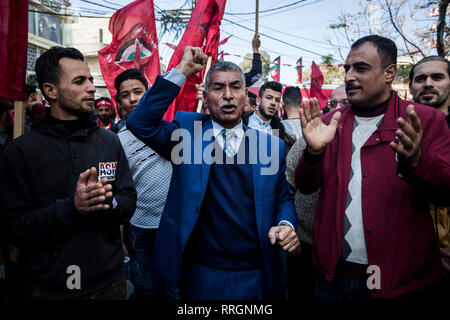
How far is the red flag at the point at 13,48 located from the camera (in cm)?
219

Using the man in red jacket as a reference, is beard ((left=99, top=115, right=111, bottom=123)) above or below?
above

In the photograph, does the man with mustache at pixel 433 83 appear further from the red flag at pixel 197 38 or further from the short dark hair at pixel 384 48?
the red flag at pixel 197 38

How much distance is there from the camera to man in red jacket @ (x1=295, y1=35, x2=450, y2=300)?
5.75 ft

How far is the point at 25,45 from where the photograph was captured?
2.35 metres

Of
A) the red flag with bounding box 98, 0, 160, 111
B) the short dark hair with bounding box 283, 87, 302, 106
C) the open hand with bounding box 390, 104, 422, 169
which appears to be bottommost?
the open hand with bounding box 390, 104, 422, 169

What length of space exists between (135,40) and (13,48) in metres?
2.31

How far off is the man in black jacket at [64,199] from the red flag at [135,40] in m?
2.46

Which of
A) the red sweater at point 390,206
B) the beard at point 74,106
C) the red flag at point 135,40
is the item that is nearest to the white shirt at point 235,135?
the red sweater at point 390,206

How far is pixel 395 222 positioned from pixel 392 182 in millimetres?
229

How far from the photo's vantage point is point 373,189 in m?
1.83

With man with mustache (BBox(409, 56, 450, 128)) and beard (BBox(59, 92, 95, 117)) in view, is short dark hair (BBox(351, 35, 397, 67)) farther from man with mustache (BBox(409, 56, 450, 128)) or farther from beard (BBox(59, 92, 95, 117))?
beard (BBox(59, 92, 95, 117))

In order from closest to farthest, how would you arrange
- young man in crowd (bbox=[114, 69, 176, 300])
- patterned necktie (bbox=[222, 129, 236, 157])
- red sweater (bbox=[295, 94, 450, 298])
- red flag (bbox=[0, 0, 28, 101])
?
red sweater (bbox=[295, 94, 450, 298])
patterned necktie (bbox=[222, 129, 236, 157])
red flag (bbox=[0, 0, 28, 101])
young man in crowd (bbox=[114, 69, 176, 300])

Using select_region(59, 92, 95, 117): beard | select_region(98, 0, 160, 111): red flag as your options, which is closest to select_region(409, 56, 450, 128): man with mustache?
select_region(59, 92, 95, 117): beard

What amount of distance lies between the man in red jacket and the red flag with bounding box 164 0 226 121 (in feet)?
7.27
